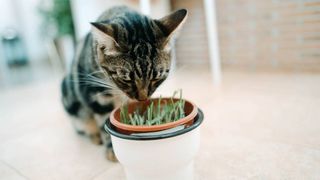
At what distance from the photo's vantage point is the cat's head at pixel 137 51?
2.44 ft

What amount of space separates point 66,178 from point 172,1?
5.48ft

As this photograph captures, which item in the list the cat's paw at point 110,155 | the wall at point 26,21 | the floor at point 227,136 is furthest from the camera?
A: the wall at point 26,21

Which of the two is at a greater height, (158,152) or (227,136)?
(158,152)

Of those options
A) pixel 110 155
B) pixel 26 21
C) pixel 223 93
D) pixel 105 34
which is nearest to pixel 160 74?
pixel 105 34

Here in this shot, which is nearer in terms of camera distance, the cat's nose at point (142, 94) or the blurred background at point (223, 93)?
the cat's nose at point (142, 94)

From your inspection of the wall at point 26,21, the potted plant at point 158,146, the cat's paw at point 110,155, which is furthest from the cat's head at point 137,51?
the wall at point 26,21

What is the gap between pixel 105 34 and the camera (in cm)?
72

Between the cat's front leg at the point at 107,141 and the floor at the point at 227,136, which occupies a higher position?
the cat's front leg at the point at 107,141

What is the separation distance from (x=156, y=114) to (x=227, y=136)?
40cm

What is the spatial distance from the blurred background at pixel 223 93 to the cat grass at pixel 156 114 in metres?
0.21

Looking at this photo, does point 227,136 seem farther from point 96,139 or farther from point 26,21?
→ point 26,21

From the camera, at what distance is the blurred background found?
895mm

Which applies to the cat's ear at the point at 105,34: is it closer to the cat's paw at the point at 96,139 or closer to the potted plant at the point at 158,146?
the potted plant at the point at 158,146

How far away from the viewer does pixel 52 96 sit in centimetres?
193
